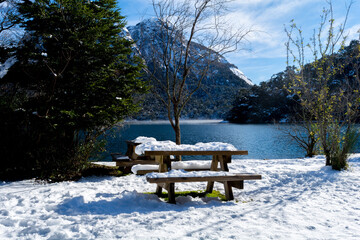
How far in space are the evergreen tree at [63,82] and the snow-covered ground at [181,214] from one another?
1197 mm

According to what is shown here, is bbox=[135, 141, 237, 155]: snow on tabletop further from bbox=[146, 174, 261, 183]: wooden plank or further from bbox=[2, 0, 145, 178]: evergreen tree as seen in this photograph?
bbox=[2, 0, 145, 178]: evergreen tree

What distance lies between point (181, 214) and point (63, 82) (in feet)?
16.2

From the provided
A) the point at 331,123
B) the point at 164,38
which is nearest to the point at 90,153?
the point at 164,38

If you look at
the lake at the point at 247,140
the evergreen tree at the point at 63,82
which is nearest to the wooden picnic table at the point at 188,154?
the evergreen tree at the point at 63,82

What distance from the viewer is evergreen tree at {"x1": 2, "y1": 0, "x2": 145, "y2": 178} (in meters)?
6.32

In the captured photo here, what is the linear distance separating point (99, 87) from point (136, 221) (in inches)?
171

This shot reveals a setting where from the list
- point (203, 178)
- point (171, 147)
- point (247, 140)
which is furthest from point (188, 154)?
point (247, 140)

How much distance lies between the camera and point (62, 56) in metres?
6.71

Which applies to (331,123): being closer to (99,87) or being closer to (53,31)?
(99,87)

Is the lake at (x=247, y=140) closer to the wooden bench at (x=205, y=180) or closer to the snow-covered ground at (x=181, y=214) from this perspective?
the snow-covered ground at (x=181, y=214)

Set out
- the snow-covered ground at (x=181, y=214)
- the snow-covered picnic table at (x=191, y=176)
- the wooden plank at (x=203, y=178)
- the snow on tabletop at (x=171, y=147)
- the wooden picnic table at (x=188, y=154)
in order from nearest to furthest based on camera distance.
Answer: the snow-covered ground at (x=181, y=214), the wooden plank at (x=203, y=178), the snow-covered picnic table at (x=191, y=176), the wooden picnic table at (x=188, y=154), the snow on tabletop at (x=171, y=147)

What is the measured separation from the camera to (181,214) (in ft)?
12.0

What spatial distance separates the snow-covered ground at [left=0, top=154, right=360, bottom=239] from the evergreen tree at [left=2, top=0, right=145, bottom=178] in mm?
1197

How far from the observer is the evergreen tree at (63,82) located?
6.32 m
